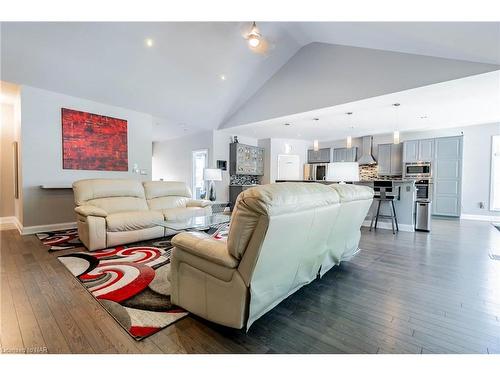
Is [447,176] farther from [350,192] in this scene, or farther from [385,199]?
[350,192]

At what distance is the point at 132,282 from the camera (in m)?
2.23

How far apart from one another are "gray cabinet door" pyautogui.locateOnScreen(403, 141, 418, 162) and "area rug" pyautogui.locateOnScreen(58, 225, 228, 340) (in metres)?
7.30

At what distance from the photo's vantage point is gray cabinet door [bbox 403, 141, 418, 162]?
7.09 m

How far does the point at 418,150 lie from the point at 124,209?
8122mm

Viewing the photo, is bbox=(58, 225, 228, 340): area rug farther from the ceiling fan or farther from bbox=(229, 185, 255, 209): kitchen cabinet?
bbox=(229, 185, 255, 209): kitchen cabinet

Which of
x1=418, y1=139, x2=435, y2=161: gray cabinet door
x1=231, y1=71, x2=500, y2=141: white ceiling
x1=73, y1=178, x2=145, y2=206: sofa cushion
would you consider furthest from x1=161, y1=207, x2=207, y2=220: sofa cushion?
x1=418, y1=139, x2=435, y2=161: gray cabinet door

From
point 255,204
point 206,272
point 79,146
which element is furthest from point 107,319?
point 79,146

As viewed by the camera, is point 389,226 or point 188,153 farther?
point 188,153

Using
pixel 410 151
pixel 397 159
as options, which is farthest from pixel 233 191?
pixel 410 151

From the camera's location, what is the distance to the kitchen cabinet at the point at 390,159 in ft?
24.6

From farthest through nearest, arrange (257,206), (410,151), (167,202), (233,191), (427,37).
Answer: (233,191), (410,151), (167,202), (427,37), (257,206)

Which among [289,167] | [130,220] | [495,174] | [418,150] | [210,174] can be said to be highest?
[418,150]

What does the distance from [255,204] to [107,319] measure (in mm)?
1406
